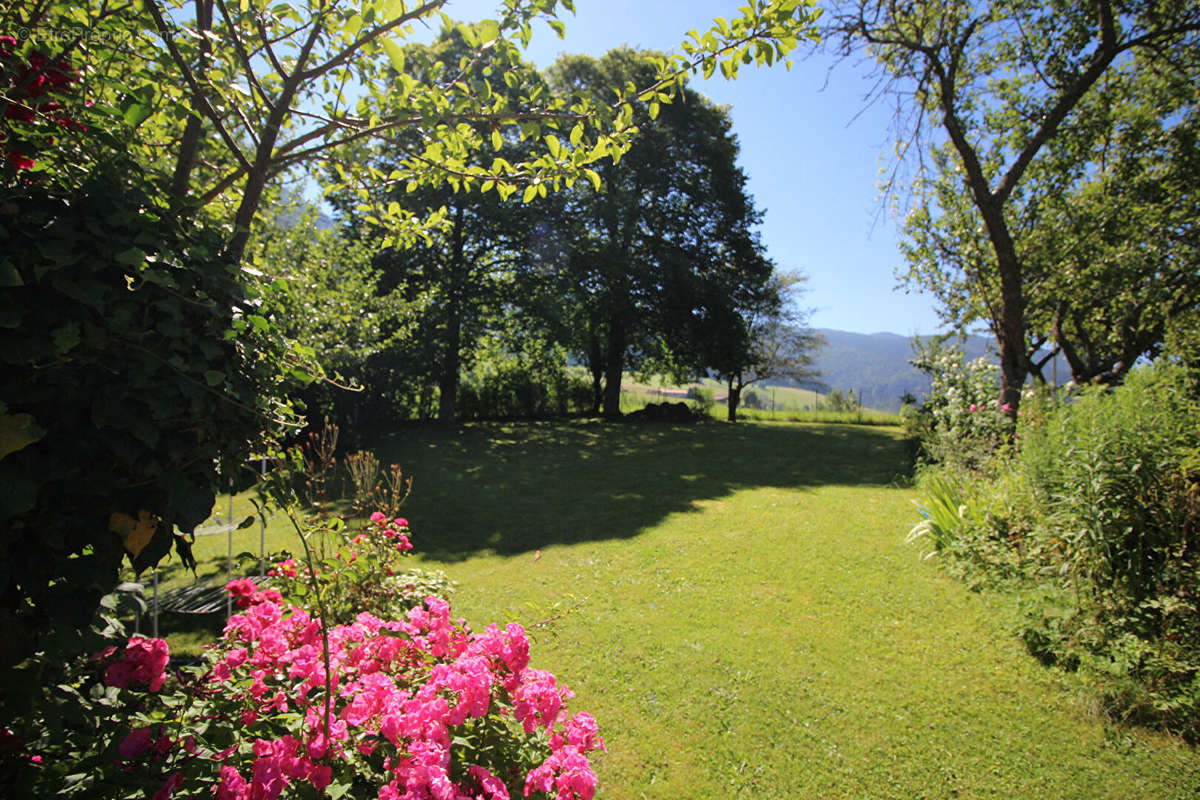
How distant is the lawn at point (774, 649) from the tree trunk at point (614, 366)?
9762 millimetres

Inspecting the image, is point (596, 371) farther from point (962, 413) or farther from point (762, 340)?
point (962, 413)

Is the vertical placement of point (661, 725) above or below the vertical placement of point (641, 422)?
below

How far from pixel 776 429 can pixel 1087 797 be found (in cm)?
1464

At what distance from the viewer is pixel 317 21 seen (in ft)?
5.61

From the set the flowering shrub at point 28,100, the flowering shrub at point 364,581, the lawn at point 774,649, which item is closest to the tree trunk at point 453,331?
the lawn at point 774,649

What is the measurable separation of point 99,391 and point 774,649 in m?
3.94

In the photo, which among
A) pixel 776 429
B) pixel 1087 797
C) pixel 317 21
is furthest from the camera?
pixel 776 429

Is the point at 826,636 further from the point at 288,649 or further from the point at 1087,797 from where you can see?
the point at 288,649

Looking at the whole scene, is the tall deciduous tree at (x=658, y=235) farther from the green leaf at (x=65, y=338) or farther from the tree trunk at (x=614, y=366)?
the green leaf at (x=65, y=338)

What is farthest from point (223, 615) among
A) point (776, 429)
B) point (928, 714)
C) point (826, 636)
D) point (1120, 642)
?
point (776, 429)

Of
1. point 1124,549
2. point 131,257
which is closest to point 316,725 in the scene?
point 131,257

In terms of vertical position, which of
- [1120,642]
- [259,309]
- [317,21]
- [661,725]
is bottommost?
[661,725]

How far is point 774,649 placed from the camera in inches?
152

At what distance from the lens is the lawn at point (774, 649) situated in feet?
8.87
